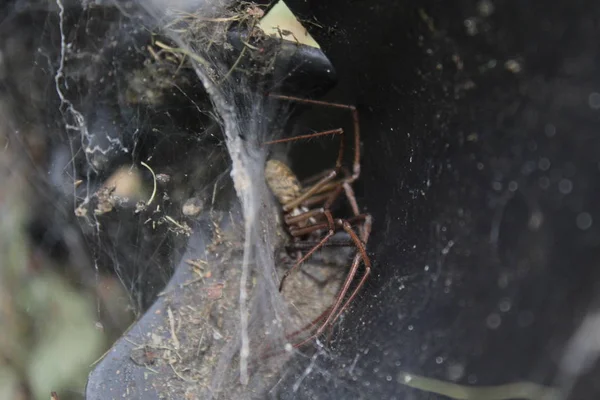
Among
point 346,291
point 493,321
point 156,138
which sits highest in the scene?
point 156,138

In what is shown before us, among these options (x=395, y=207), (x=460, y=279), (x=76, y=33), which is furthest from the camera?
(x=76, y=33)

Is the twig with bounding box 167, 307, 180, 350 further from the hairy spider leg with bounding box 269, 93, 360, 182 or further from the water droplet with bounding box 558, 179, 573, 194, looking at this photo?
the water droplet with bounding box 558, 179, 573, 194

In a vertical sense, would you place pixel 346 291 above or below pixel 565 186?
below

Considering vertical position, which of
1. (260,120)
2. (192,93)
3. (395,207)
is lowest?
(395,207)

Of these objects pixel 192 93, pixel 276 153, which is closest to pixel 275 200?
pixel 276 153

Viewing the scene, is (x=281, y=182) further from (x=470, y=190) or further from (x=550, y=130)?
(x=550, y=130)

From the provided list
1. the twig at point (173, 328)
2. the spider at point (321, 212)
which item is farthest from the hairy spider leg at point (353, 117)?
the twig at point (173, 328)

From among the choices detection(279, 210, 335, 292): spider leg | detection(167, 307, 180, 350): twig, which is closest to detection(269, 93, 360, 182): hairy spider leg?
detection(279, 210, 335, 292): spider leg

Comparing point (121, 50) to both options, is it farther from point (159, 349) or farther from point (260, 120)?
point (159, 349)

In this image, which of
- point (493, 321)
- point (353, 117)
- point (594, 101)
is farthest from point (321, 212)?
point (594, 101)
